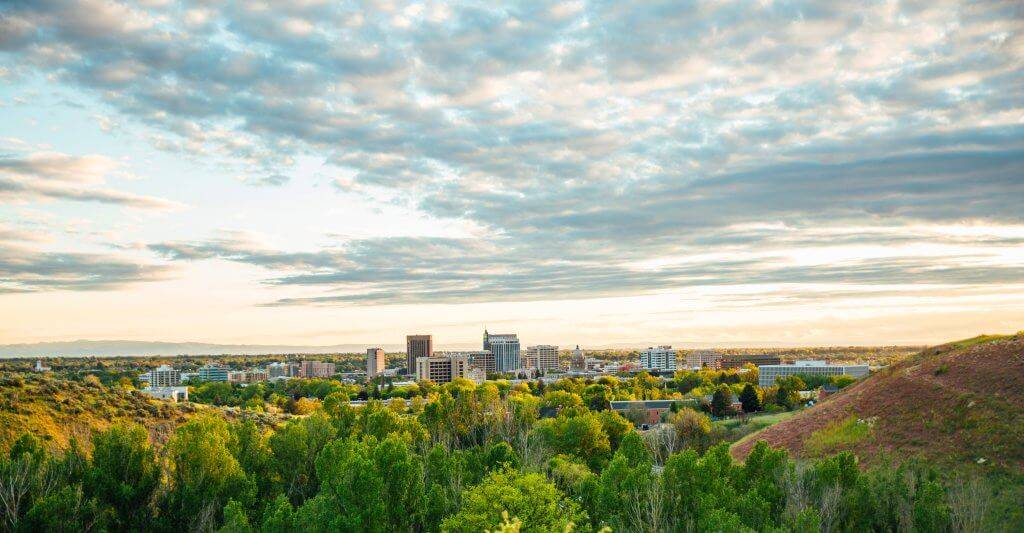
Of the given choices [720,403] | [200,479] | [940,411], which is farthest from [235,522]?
[720,403]

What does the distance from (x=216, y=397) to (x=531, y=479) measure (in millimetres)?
132169

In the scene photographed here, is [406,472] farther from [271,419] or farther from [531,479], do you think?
[271,419]

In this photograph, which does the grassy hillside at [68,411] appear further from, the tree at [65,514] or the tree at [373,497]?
the tree at [373,497]

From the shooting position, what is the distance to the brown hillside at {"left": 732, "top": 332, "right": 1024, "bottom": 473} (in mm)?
54656

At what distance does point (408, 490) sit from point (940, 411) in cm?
4698

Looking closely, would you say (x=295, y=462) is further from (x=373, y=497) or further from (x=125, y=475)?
(x=373, y=497)

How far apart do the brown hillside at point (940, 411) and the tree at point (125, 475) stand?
5338cm

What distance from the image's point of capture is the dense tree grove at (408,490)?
3831 cm

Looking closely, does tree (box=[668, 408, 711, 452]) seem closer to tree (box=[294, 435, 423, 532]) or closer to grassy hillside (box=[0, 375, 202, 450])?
tree (box=[294, 435, 423, 532])

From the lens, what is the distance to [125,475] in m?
49.2

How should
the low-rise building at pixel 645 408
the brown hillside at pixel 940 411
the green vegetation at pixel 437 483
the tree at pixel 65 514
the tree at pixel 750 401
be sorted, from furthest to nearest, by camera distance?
the tree at pixel 750 401 < the low-rise building at pixel 645 408 < the brown hillside at pixel 940 411 < the tree at pixel 65 514 < the green vegetation at pixel 437 483

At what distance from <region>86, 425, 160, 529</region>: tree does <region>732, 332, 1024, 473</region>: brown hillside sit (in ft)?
175

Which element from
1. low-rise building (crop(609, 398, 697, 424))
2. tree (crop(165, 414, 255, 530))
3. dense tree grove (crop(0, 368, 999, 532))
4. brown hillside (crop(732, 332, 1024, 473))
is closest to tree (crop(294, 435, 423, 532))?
dense tree grove (crop(0, 368, 999, 532))

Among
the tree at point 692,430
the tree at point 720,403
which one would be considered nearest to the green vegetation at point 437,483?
the tree at point 692,430
